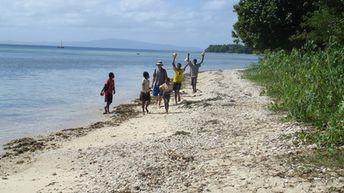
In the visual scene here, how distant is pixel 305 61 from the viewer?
16672 millimetres

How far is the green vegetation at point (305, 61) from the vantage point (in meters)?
9.41

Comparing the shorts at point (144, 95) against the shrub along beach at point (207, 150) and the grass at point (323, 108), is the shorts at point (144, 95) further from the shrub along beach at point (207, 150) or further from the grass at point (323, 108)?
the grass at point (323, 108)

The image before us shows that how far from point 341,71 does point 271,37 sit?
78.1 ft

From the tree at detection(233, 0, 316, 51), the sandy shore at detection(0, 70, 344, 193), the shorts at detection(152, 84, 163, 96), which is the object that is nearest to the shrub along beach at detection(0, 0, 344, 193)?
the sandy shore at detection(0, 70, 344, 193)

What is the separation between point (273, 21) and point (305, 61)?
55.9 feet

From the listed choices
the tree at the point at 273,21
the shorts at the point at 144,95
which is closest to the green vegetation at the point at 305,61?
the tree at the point at 273,21

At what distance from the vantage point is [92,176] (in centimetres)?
827

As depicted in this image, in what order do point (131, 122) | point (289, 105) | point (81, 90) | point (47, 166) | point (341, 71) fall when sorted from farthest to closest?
1. point (81, 90)
2. point (131, 122)
3. point (289, 105)
4. point (341, 71)
5. point (47, 166)

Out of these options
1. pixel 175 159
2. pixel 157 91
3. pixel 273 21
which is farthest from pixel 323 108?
pixel 273 21

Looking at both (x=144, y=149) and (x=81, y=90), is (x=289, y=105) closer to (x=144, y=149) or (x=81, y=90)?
(x=144, y=149)

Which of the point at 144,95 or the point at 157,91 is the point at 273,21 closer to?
the point at 157,91

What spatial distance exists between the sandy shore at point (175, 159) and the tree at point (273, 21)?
20.1 metres

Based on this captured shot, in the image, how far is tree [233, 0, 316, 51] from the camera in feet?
108

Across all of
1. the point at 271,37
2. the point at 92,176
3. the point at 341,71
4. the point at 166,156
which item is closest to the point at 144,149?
the point at 166,156
